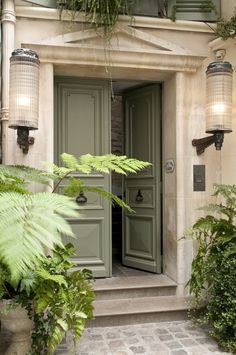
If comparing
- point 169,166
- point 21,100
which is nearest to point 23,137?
point 21,100

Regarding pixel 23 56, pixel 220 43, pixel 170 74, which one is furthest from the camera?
pixel 170 74

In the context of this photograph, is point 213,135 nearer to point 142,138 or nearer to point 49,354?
point 142,138

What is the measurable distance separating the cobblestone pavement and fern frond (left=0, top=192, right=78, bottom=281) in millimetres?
1700

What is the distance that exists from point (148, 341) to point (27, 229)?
Answer: 82.3 inches

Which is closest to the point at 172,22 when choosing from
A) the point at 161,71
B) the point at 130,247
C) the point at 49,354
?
the point at 161,71

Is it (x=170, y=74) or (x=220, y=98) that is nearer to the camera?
(x=220, y=98)

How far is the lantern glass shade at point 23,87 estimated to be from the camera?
103 inches

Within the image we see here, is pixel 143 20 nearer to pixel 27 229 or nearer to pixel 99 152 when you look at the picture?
pixel 99 152

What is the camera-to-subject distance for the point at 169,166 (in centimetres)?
362

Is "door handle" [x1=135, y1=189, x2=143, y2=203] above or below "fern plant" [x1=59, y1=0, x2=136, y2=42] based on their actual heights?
below

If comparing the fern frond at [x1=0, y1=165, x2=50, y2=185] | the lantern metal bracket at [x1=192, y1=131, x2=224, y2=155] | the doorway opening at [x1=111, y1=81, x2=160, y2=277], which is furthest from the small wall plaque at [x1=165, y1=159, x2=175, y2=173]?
the fern frond at [x1=0, y1=165, x2=50, y2=185]

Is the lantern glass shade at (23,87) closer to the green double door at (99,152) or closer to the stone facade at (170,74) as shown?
the stone facade at (170,74)

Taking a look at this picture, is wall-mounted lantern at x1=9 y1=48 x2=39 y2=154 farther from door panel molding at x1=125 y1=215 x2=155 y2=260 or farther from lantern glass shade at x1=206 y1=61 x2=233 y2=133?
door panel molding at x1=125 y1=215 x2=155 y2=260

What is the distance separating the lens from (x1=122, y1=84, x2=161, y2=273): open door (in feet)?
12.6
